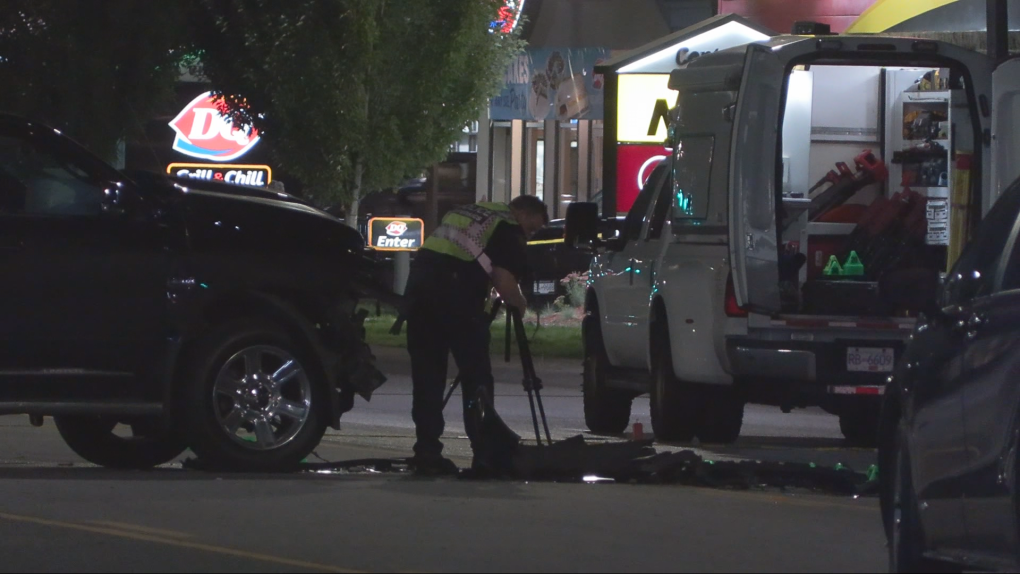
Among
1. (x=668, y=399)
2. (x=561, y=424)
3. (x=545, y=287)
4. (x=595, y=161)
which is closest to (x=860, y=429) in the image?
(x=668, y=399)

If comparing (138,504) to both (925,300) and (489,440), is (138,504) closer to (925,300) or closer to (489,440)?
(489,440)

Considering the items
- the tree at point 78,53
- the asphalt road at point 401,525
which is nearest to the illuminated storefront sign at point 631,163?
the tree at point 78,53

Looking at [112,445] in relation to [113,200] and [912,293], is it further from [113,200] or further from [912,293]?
[912,293]

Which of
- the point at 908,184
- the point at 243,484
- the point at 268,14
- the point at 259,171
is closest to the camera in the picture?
the point at 243,484

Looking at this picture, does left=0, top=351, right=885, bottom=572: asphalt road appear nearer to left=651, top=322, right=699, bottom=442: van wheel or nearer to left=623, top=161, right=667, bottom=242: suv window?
left=651, top=322, right=699, bottom=442: van wheel

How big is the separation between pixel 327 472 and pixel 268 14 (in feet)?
30.5

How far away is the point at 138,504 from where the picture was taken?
8.22 m

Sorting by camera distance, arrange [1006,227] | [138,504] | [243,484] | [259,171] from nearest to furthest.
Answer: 1. [1006,227]
2. [138,504]
3. [243,484]
4. [259,171]

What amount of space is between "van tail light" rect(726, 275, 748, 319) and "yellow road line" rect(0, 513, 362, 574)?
4.27m

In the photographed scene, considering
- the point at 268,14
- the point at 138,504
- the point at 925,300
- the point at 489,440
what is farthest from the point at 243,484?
the point at 268,14

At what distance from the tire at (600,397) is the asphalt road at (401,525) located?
11.4 feet

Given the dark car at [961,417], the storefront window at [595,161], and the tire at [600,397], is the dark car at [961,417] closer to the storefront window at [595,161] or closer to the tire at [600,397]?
the tire at [600,397]

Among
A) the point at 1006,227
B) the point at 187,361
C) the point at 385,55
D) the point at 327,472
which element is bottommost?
the point at 327,472

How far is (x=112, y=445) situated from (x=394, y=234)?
44.2 feet
